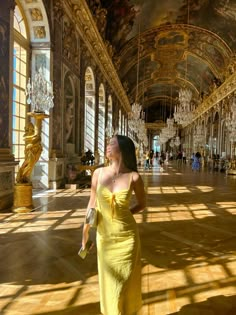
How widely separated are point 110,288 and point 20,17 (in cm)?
934

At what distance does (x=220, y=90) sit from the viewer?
2736 cm

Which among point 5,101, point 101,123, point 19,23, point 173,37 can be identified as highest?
point 173,37

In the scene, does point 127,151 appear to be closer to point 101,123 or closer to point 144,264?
point 144,264

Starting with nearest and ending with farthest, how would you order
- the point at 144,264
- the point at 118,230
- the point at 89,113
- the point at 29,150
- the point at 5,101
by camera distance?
the point at 118,230
the point at 144,264
the point at 29,150
the point at 5,101
the point at 89,113

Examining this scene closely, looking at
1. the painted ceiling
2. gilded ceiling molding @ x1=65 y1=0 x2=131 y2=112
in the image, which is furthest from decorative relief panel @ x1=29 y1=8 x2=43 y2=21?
the painted ceiling

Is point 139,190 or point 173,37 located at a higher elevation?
point 173,37

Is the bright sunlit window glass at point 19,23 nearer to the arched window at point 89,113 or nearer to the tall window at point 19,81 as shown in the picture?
the tall window at point 19,81

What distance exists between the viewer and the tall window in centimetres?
941

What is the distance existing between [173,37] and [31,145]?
21838mm

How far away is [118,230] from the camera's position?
2.40 m

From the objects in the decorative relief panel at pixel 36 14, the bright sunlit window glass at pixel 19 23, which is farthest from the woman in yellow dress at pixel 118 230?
the decorative relief panel at pixel 36 14

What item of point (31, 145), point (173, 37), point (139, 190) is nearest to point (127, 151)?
point (139, 190)

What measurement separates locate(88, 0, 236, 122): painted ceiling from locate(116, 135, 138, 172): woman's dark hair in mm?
13473

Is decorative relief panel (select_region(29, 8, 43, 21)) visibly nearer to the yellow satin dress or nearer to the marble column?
the marble column
